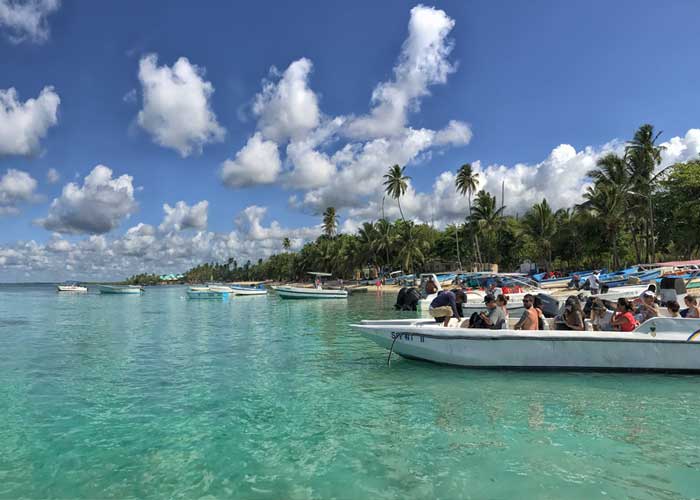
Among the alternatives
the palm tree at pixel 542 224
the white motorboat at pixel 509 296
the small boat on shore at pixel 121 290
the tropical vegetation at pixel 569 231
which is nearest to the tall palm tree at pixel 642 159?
the tropical vegetation at pixel 569 231

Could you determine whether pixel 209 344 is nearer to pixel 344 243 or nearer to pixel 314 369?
pixel 314 369

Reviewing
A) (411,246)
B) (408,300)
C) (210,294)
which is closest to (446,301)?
(408,300)

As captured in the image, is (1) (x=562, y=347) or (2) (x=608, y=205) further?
(2) (x=608, y=205)

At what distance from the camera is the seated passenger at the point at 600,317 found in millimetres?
10648

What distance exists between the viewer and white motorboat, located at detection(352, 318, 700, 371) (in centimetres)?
964

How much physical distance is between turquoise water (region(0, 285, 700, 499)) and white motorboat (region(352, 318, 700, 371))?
30 centimetres

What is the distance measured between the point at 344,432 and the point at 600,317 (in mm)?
7401

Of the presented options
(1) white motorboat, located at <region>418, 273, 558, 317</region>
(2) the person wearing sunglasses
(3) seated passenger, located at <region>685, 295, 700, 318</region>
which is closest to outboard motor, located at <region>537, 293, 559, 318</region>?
(2) the person wearing sunglasses

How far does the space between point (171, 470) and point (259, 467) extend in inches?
46.3

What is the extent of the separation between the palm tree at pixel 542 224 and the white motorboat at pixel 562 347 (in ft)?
174

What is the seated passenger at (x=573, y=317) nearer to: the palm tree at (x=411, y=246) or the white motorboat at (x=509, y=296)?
the white motorboat at (x=509, y=296)

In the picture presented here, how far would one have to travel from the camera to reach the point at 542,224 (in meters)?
59.2

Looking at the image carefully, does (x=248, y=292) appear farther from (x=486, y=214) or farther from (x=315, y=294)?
(x=486, y=214)

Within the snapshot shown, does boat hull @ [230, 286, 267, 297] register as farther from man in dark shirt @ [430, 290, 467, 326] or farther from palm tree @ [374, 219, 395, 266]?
man in dark shirt @ [430, 290, 467, 326]
